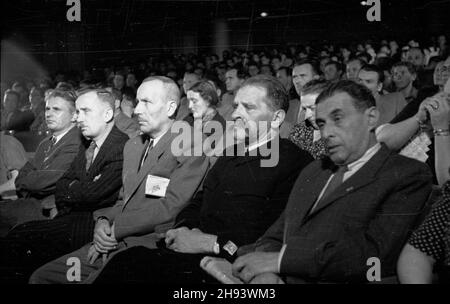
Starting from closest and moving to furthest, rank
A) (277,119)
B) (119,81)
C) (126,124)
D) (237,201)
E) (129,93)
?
(237,201) < (277,119) < (126,124) < (129,93) < (119,81)

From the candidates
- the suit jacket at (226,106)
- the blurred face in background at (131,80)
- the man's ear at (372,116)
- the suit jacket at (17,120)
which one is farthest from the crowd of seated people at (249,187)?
the blurred face in background at (131,80)

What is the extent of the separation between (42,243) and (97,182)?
1.50ft

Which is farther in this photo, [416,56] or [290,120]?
[416,56]

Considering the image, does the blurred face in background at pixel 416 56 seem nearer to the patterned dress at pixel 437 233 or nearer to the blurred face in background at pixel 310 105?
the blurred face in background at pixel 310 105

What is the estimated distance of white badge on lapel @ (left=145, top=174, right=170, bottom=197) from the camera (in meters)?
2.72

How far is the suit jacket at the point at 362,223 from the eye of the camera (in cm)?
185

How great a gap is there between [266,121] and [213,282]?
74cm

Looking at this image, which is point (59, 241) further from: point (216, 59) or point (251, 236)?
point (216, 59)

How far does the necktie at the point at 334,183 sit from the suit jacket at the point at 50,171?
5.87 feet

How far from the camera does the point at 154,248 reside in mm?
2635

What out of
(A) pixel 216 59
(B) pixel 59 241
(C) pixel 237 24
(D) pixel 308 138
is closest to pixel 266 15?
(C) pixel 237 24

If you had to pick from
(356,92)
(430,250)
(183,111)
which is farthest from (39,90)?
(430,250)

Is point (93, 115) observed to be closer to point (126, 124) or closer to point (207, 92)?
point (207, 92)

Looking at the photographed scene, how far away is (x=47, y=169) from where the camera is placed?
11.0 ft
